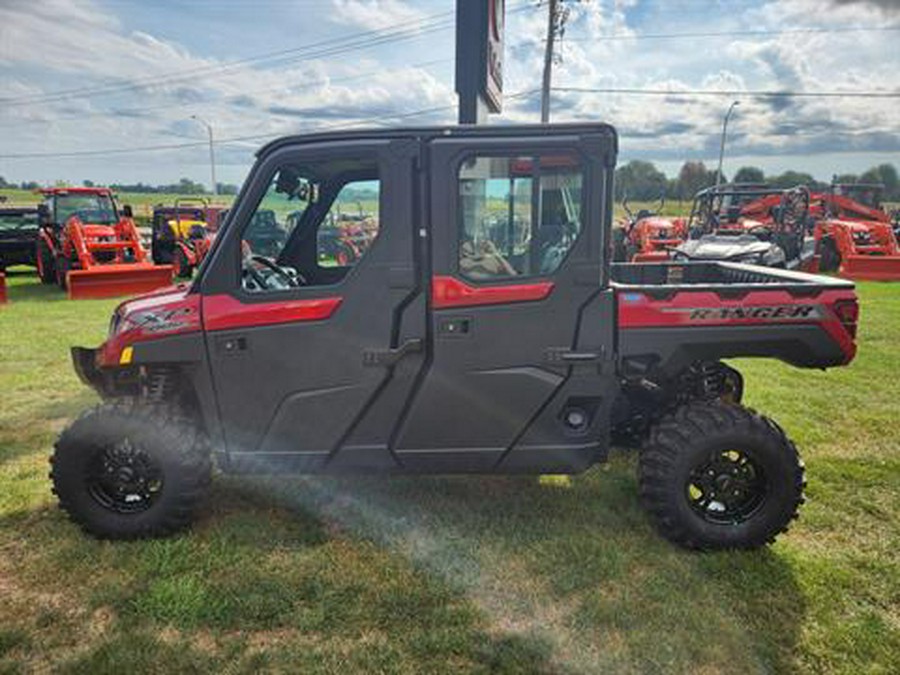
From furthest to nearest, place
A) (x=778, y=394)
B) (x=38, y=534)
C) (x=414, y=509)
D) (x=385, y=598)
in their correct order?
(x=778, y=394), (x=414, y=509), (x=38, y=534), (x=385, y=598)

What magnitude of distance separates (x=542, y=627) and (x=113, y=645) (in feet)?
6.27

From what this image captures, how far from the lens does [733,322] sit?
3.27 metres

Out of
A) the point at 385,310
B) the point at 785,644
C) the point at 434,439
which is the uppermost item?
the point at 385,310

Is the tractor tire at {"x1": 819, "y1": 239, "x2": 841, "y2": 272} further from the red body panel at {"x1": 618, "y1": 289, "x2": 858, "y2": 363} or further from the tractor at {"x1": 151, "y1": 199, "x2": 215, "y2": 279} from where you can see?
the tractor at {"x1": 151, "y1": 199, "x2": 215, "y2": 279}

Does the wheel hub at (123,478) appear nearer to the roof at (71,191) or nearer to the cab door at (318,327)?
the cab door at (318,327)

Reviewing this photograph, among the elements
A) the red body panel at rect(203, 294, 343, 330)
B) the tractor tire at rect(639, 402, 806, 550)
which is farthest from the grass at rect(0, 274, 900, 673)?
the red body panel at rect(203, 294, 343, 330)

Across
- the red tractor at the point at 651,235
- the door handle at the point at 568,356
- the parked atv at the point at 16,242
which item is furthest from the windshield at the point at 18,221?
the door handle at the point at 568,356

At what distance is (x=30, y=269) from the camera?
18.1 metres

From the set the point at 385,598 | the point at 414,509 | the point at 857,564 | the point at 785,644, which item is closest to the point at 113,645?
the point at 385,598

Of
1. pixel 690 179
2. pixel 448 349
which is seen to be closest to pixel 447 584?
pixel 448 349

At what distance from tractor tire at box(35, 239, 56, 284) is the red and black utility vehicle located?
41.4ft

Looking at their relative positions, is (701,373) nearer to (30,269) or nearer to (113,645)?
(113,645)

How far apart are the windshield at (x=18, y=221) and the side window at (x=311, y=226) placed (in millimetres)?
16234

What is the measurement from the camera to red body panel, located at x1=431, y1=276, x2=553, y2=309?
3129 millimetres
